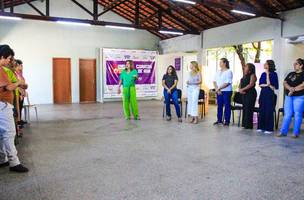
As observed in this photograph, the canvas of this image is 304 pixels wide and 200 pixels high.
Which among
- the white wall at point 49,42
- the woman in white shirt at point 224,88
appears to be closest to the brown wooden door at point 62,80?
the white wall at point 49,42

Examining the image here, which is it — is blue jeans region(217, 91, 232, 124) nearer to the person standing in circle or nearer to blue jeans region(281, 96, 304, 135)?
the person standing in circle

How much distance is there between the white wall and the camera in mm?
11523

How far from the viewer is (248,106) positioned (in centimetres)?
586

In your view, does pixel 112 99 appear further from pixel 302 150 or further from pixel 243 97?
pixel 302 150

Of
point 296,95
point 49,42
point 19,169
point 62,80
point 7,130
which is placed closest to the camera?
point 7,130

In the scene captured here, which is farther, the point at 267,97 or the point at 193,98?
the point at 193,98

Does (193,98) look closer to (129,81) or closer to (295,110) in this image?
(129,81)

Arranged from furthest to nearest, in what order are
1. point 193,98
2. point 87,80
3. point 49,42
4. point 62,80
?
point 87,80 < point 62,80 < point 49,42 < point 193,98

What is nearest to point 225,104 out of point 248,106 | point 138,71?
point 248,106

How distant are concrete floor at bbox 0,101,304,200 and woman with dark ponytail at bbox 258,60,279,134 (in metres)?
0.28

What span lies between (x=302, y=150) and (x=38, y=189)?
3585mm

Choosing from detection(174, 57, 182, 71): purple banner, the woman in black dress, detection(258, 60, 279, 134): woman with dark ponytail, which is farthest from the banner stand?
detection(258, 60, 279, 134): woman with dark ponytail

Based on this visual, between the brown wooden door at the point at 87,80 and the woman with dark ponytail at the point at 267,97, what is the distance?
8.84 metres

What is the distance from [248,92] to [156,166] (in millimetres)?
3198
